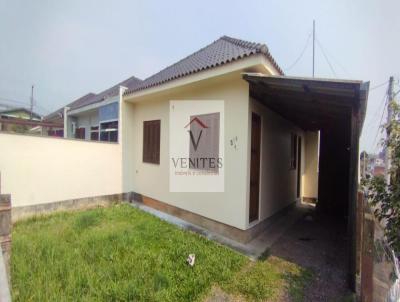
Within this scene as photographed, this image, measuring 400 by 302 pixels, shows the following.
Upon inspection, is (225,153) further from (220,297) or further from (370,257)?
(370,257)

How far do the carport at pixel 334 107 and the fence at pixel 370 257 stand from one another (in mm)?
249

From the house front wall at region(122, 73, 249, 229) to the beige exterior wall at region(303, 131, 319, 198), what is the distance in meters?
7.04

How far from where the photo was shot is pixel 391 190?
9.51 feet

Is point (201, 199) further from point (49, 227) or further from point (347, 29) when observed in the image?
point (347, 29)

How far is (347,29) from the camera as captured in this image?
27.6ft

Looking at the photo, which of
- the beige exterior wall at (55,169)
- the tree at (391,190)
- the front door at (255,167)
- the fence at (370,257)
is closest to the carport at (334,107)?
the fence at (370,257)

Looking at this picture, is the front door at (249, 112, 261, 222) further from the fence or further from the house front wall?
the fence

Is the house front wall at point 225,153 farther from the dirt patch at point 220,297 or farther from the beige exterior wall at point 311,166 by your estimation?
the beige exterior wall at point 311,166

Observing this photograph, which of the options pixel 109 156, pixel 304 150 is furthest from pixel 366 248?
pixel 304 150

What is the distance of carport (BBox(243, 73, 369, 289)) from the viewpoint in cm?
336

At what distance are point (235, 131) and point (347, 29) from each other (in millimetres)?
7511

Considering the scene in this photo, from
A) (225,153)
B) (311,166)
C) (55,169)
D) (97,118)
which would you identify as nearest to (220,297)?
(225,153)

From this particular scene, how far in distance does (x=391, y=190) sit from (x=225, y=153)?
314 cm

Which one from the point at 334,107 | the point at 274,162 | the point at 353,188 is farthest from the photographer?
the point at 274,162
